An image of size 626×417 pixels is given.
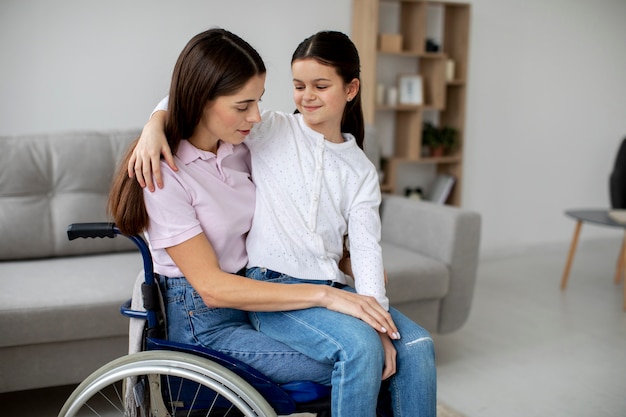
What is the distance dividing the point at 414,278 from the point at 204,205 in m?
1.33

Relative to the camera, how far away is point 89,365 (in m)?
2.16

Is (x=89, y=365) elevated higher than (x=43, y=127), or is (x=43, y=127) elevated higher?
(x=43, y=127)

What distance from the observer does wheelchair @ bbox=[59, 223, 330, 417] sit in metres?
1.31

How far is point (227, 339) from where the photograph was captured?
143 centimetres

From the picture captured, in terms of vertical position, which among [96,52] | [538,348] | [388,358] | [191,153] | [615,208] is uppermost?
[96,52]

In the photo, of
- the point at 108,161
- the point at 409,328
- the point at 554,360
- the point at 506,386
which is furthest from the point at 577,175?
the point at 409,328

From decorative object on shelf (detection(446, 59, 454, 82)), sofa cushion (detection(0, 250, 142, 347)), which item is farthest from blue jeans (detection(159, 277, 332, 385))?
decorative object on shelf (detection(446, 59, 454, 82))

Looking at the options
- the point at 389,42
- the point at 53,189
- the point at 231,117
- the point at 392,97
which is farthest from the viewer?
the point at 392,97

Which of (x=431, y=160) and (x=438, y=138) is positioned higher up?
(x=438, y=138)

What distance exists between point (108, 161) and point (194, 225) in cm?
144

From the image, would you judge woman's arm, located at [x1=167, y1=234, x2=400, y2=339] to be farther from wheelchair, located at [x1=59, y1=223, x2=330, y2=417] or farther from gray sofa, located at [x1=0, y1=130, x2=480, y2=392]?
gray sofa, located at [x1=0, y1=130, x2=480, y2=392]

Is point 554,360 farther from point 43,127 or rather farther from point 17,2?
point 17,2

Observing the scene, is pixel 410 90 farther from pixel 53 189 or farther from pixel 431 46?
pixel 53 189

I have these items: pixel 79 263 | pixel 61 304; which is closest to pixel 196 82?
pixel 61 304
